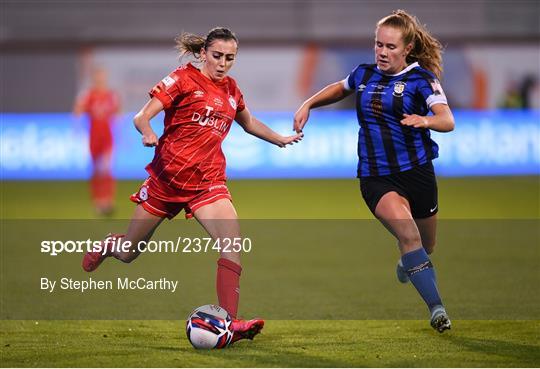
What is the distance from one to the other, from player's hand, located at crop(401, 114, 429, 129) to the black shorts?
2.02 feet

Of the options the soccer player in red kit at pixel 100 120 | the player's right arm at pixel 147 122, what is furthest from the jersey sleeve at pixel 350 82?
the soccer player in red kit at pixel 100 120

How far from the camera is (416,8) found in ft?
85.5

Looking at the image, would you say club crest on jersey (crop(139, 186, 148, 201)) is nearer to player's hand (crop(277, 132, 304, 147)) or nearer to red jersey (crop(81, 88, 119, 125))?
player's hand (crop(277, 132, 304, 147))

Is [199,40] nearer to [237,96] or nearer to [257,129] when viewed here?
[237,96]

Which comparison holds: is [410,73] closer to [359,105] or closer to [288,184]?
[359,105]

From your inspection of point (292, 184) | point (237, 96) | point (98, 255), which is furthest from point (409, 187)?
point (292, 184)

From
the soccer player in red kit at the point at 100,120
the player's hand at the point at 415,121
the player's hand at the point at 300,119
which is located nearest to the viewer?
the player's hand at the point at 415,121

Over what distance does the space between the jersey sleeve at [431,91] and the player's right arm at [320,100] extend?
2.31 ft

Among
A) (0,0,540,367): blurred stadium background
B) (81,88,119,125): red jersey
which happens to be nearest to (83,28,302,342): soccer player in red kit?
(0,0,540,367): blurred stadium background

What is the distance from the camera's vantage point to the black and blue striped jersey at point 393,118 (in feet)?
22.5

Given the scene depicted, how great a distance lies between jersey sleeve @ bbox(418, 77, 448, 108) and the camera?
671cm

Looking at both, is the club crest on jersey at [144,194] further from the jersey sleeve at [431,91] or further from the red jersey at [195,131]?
the jersey sleeve at [431,91]

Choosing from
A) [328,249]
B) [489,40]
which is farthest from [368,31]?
[328,249]

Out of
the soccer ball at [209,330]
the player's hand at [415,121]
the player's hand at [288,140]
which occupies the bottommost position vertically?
the soccer ball at [209,330]
